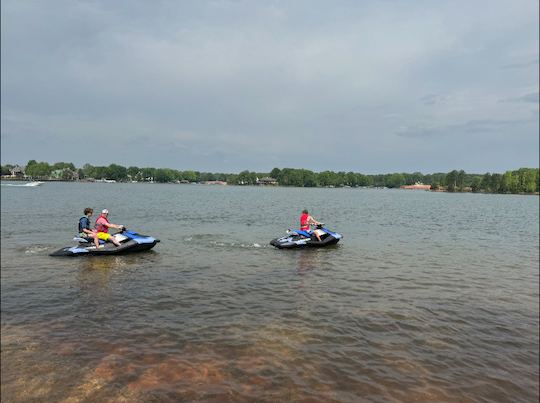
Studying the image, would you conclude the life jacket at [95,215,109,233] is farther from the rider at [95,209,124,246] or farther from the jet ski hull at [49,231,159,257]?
the jet ski hull at [49,231,159,257]

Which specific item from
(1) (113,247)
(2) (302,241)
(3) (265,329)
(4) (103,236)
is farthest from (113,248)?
(3) (265,329)

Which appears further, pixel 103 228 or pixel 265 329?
pixel 103 228

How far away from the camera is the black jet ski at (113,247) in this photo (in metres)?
21.5

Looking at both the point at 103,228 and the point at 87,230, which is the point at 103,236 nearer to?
the point at 103,228

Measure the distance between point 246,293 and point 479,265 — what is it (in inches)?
579

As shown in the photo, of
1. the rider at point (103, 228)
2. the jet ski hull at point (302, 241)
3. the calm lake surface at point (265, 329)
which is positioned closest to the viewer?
the calm lake surface at point (265, 329)

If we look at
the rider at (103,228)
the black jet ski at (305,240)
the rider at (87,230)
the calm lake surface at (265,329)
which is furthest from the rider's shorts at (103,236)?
the black jet ski at (305,240)

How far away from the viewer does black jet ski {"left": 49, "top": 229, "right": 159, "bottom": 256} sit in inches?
848

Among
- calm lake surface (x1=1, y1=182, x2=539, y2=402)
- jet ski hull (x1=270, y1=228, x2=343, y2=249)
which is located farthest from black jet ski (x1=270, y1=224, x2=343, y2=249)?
calm lake surface (x1=1, y1=182, x2=539, y2=402)

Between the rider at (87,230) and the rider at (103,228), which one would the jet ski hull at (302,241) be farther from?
the rider at (87,230)

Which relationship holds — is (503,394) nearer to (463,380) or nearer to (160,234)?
(463,380)

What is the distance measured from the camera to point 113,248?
72.7 ft

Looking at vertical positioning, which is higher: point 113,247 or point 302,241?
point 302,241

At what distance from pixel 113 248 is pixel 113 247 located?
10cm
